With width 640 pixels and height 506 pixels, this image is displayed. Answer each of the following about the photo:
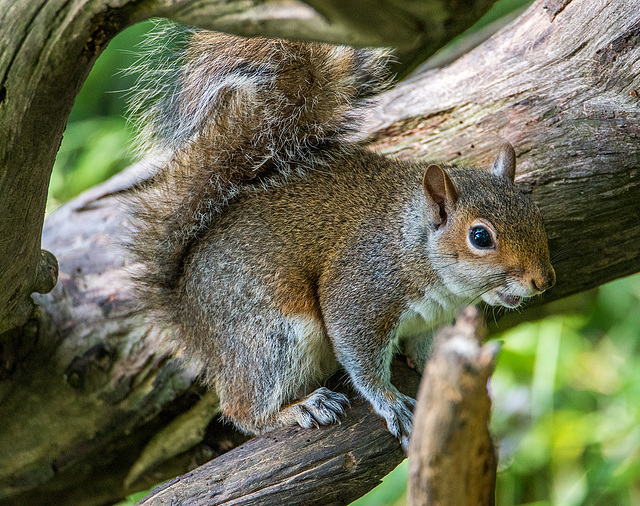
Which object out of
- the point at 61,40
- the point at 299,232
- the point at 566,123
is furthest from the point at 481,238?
the point at 61,40

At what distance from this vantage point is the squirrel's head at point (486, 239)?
61.7 inches

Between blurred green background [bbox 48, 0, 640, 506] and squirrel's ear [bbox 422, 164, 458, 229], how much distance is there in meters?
1.10

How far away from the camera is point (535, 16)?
215cm

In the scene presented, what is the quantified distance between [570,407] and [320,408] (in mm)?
1573

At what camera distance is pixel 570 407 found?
282 cm

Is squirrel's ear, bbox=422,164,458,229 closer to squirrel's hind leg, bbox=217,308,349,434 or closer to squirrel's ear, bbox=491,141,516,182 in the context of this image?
squirrel's ear, bbox=491,141,516,182

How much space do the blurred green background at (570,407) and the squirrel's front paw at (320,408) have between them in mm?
1039

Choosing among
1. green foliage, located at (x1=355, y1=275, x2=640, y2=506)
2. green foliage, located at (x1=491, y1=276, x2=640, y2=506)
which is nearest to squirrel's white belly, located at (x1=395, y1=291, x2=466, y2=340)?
green foliage, located at (x1=355, y1=275, x2=640, y2=506)

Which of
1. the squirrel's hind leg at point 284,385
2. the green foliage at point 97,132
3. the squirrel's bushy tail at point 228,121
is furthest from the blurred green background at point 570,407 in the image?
the squirrel's hind leg at point 284,385

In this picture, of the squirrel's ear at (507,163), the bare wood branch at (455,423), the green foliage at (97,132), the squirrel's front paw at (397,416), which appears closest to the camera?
the bare wood branch at (455,423)

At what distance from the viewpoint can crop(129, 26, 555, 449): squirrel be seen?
5.57 feet

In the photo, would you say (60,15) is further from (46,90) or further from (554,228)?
(554,228)

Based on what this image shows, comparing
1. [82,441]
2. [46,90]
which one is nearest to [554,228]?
[46,90]

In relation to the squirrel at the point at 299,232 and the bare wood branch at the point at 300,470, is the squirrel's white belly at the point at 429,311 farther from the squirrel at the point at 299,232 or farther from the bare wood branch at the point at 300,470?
the bare wood branch at the point at 300,470
